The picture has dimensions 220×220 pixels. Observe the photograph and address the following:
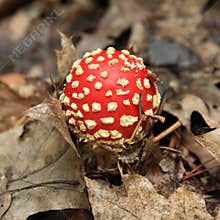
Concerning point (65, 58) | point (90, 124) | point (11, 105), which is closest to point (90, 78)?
point (90, 124)

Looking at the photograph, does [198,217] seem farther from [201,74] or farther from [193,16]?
[193,16]

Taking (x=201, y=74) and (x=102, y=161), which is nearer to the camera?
(x=102, y=161)

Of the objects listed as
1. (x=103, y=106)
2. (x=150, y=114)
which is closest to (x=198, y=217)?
(x=150, y=114)

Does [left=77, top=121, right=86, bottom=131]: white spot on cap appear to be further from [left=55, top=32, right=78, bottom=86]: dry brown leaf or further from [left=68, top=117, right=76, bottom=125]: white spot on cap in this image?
[left=55, top=32, right=78, bottom=86]: dry brown leaf

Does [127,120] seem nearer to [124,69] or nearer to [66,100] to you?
[124,69]

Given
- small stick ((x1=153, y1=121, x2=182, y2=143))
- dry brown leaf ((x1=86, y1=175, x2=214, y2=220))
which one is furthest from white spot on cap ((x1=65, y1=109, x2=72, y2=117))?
small stick ((x1=153, y1=121, x2=182, y2=143))

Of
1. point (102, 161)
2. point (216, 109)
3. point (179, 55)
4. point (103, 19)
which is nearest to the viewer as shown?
point (102, 161)
